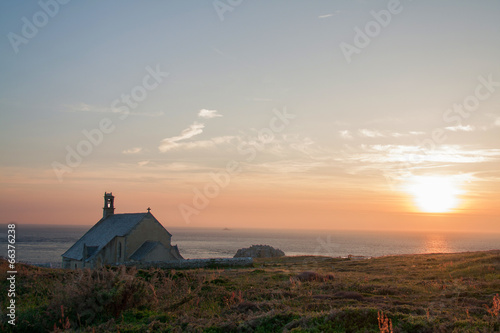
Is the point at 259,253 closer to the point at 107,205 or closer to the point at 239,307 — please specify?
the point at 107,205

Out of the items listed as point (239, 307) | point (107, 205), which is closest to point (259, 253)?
point (107, 205)

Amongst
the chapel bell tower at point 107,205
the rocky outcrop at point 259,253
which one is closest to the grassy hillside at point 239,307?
the chapel bell tower at point 107,205

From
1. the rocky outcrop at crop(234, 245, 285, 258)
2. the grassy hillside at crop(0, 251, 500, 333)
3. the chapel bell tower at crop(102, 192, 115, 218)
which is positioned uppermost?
the chapel bell tower at crop(102, 192, 115, 218)

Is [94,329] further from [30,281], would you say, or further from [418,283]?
[418,283]

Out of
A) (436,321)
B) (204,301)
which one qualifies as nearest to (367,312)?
(436,321)

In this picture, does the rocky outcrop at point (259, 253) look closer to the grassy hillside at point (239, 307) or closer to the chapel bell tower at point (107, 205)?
the chapel bell tower at point (107, 205)

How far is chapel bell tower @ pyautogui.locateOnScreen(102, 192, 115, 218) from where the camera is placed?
51631mm

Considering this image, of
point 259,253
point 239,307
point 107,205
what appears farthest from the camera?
point 259,253

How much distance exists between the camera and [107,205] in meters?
51.9

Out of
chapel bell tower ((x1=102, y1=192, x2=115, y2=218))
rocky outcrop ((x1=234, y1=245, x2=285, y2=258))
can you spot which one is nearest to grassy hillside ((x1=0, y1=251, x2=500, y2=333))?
chapel bell tower ((x1=102, y1=192, x2=115, y2=218))

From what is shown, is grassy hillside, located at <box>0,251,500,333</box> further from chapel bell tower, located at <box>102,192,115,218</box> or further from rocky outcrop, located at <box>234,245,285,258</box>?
rocky outcrop, located at <box>234,245,285,258</box>

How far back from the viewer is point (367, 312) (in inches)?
427

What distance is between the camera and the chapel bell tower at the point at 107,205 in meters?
51.6

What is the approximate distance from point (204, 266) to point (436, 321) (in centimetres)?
3448
